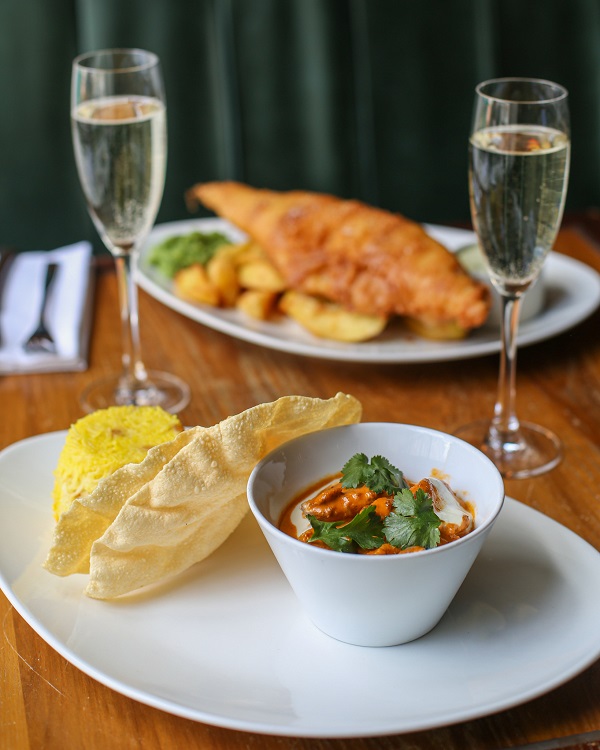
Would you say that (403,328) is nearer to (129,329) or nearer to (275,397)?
(275,397)

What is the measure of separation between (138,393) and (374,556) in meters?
0.71

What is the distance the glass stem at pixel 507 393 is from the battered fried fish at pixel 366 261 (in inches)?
6.8

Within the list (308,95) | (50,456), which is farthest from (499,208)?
(308,95)

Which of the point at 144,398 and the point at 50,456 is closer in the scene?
the point at 50,456

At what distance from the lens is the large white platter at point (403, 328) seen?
4.50 ft

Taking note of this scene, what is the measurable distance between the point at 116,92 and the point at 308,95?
1.31 m

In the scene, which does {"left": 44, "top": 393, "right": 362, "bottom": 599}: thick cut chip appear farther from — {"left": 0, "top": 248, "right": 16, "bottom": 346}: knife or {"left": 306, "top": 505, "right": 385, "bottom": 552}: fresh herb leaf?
{"left": 0, "top": 248, "right": 16, "bottom": 346}: knife

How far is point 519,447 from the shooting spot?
118 centimetres

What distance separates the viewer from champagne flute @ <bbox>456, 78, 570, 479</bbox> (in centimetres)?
109

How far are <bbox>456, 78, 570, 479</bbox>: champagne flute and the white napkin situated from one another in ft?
2.09

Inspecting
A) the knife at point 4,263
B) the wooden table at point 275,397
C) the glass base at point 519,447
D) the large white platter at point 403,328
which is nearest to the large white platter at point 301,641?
the wooden table at point 275,397

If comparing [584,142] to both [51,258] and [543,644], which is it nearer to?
[51,258]

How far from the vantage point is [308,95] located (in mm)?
2512

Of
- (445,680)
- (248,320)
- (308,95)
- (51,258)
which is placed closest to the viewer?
(445,680)
